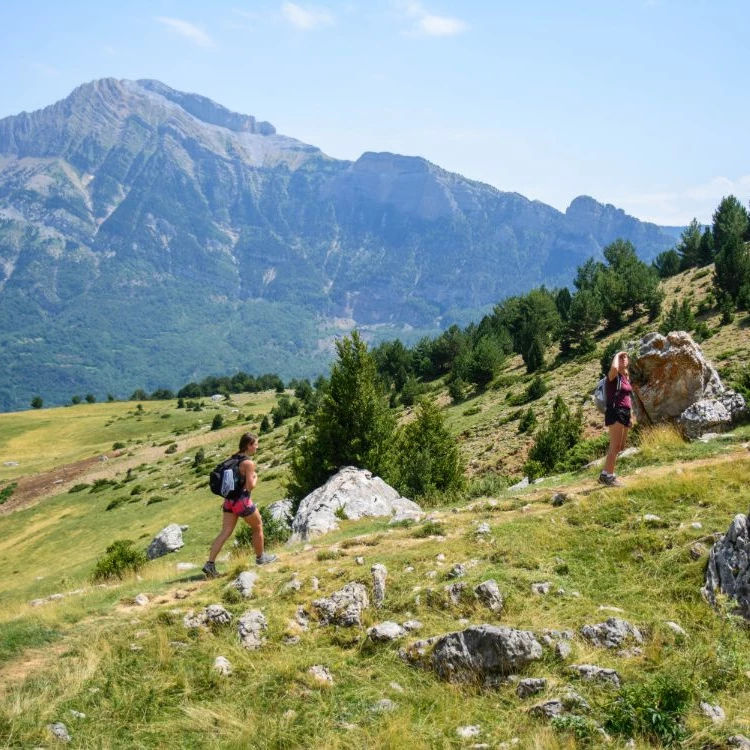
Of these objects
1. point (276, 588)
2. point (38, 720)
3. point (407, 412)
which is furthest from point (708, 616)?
point (407, 412)

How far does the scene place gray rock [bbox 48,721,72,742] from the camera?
684 centimetres

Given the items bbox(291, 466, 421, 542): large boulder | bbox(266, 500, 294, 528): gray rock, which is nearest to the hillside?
bbox(291, 466, 421, 542): large boulder

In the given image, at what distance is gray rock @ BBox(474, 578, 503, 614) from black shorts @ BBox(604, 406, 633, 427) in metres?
5.70

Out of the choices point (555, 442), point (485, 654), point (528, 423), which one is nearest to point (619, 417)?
point (485, 654)

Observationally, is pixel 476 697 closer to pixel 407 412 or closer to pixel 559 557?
pixel 559 557

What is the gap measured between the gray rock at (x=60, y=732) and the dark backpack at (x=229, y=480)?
16.7 feet

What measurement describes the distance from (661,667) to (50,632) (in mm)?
8983

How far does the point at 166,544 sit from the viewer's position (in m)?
30.6

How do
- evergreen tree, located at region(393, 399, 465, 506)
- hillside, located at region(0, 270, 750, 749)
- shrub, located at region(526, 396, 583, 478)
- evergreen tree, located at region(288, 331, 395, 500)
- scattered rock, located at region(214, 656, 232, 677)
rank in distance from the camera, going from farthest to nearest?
shrub, located at region(526, 396, 583, 478), evergreen tree, located at region(393, 399, 465, 506), evergreen tree, located at region(288, 331, 395, 500), scattered rock, located at region(214, 656, 232, 677), hillside, located at region(0, 270, 750, 749)

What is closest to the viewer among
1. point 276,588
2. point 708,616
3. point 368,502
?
point 708,616

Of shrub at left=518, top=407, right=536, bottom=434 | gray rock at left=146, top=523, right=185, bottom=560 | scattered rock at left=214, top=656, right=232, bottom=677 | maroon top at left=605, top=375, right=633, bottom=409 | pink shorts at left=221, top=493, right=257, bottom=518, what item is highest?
maroon top at left=605, top=375, right=633, bottom=409

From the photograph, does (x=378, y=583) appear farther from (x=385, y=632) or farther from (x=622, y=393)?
(x=622, y=393)

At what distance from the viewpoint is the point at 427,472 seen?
2514 centimetres

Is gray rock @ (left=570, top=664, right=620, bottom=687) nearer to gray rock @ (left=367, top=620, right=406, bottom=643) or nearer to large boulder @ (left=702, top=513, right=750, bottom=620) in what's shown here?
large boulder @ (left=702, top=513, right=750, bottom=620)
